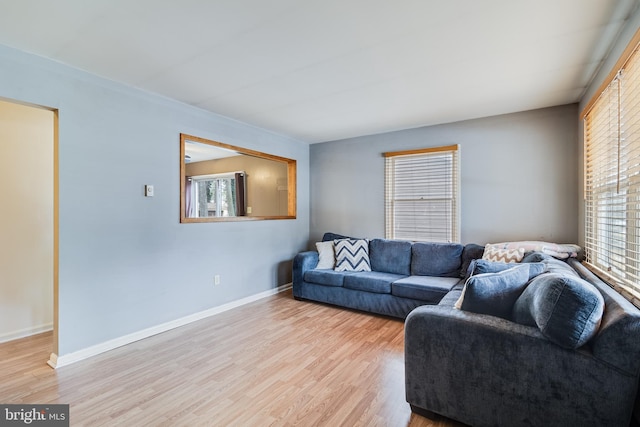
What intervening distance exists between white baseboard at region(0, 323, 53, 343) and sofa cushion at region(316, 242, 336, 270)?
3.09m

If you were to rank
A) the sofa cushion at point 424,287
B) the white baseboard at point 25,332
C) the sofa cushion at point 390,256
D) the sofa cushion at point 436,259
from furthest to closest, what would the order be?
the sofa cushion at point 390,256
the sofa cushion at point 436,259
the sofa cushion at point 424,287
the white baseboard at point 25,332

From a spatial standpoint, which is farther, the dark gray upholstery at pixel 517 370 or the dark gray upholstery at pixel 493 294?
the dark gray upholstery at pixel 493 294

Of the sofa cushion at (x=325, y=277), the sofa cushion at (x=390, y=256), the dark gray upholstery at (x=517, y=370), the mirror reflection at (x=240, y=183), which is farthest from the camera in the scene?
the mirror reflection at (x=240, y=183)

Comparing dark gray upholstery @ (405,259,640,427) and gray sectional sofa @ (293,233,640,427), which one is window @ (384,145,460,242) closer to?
gray sectional sofa @ (293,233,640,427)

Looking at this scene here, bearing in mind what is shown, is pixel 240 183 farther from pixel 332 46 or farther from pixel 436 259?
pixel 332 46

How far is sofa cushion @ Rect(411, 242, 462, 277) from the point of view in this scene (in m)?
3.66

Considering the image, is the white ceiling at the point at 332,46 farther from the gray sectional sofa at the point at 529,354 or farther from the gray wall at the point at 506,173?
the gray sectional sofa at the point at 529,354

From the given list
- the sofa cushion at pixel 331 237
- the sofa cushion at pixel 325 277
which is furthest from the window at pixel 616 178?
the sofa cushion at pixel 331 237

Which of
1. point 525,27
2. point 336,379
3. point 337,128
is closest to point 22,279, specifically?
point 336,379

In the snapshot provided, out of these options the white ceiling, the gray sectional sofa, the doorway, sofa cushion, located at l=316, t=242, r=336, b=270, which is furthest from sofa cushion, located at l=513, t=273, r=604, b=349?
the doorway

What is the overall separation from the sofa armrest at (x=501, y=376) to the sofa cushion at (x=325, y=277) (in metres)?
2.03

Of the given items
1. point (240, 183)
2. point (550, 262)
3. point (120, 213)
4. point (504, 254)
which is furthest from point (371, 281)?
point (240, 183)

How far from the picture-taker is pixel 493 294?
1.80 meters

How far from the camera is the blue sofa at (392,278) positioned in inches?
133
